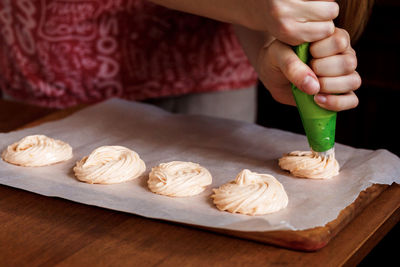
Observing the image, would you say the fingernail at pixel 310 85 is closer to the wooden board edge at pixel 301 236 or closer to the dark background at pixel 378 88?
the wooden board edge at pixel 301 236

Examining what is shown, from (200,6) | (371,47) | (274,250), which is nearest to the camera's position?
(274,250)

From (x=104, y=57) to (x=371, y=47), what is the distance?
1548 millimetres

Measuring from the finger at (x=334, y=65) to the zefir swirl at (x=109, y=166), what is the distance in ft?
1.62

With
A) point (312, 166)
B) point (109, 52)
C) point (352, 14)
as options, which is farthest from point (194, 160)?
point (109, 52)

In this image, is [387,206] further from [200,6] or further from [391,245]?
[200,6]

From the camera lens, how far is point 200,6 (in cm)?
147

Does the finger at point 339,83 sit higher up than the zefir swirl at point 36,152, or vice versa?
the finger at point 339,83

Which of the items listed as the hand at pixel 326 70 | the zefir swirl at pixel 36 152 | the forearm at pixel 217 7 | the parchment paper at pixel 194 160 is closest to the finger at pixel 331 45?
the hand at pixel 326 70

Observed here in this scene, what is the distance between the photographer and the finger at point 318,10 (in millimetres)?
1219

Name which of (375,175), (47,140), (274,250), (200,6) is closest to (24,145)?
(47,140)

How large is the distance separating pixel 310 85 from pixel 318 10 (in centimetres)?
17

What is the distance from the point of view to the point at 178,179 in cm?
130

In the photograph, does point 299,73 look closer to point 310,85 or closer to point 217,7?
point 310,85

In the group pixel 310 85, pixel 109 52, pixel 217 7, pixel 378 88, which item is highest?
pixel 217 7
